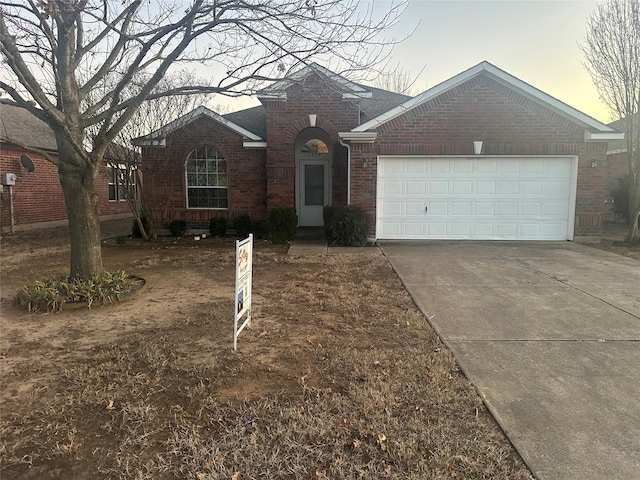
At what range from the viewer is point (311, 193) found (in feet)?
49.4

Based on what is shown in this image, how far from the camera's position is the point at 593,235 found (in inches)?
446

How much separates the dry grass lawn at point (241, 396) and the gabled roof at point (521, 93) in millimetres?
6855

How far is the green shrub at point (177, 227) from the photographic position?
512 inches

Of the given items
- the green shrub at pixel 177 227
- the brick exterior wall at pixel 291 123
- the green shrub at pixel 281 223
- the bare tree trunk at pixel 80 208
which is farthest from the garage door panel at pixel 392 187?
the bare tree trunk at pixel 80 208

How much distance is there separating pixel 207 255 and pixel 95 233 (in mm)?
3659

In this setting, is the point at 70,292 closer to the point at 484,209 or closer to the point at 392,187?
the point at 392,187

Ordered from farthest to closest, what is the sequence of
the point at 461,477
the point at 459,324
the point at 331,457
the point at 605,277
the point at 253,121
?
the point at 253,121
the point at 605,277
the point at 459,324
the point at 331,457
the point at 461,477

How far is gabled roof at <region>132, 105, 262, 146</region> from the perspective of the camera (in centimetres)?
1158

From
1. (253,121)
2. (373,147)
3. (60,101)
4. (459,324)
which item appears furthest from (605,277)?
(253,121)

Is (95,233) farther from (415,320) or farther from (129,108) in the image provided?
(415,320)

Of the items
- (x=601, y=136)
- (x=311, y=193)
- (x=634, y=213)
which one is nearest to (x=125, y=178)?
(x=311, y=193)

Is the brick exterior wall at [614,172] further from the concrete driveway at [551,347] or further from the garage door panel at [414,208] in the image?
the garage door panel at [414,208]

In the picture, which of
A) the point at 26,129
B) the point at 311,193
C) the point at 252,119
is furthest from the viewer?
the point at 26,129

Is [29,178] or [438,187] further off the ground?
[29,178]
